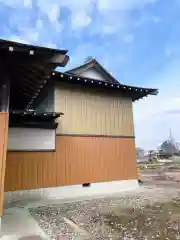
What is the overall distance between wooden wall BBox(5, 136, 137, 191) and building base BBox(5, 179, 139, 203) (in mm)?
163

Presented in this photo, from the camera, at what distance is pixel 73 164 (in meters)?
8.30

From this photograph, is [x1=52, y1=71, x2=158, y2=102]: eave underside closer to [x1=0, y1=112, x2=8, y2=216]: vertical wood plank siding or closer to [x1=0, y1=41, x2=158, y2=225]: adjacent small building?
[x1=0, y1=41, x2=158, y2=225]: adjacent small building

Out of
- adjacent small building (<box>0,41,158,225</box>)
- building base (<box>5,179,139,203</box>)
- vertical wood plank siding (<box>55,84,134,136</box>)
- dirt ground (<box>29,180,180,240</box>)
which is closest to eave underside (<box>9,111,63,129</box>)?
adjacent small building (<box>0,41,158,225</box>)

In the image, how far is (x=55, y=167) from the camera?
7930 mm

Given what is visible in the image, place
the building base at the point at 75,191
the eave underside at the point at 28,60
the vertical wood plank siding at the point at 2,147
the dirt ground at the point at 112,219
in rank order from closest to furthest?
the eave underside at the point at 28,60 < the vertical wood plank siding at the point at 2,147 < the dirt ground at the point at 112,219 < the building base at the point at 75,191

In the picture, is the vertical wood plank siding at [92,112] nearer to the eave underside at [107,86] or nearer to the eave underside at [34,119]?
the eave underside at [107,86]

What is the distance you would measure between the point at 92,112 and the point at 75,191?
3204 millimetres

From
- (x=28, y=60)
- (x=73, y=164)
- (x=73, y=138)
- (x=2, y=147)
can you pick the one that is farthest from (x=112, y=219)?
(x=73, y=138)

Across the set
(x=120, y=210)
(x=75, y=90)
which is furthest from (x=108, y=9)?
(x=120, y=210)

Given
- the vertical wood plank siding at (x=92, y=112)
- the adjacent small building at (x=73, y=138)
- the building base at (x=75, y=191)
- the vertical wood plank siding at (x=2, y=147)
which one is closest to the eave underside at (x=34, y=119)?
the adjacent small building at (x=73, y=138)

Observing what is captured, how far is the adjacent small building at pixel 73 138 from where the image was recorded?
23.9 ft

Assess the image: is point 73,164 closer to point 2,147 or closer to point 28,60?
point 2,147

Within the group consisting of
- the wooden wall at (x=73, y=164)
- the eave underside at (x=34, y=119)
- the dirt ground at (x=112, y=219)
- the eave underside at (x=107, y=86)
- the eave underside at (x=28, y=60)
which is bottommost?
the dirt ground at (x=112, y=219)

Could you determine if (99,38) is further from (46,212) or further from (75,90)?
(46,212)
